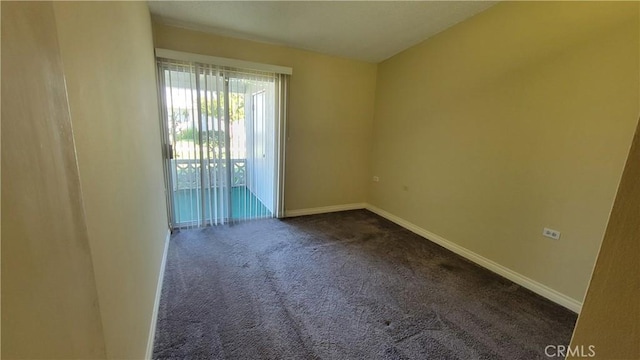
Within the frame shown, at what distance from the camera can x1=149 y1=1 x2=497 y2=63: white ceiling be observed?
2436 millimetres

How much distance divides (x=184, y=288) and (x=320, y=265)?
4.01ft

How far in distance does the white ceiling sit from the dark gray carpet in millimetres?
2448

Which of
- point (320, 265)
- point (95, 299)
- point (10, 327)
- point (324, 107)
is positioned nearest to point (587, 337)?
point (10, 327)

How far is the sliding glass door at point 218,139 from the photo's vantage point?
2.90 m

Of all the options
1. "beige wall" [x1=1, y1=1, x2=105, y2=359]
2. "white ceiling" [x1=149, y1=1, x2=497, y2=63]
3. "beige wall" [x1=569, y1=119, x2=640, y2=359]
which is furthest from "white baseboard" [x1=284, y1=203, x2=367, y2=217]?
"beige wall" [x1=569, y1=119, x2=640, y2=359]

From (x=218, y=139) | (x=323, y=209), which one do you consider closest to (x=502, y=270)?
(x=323, y=209)

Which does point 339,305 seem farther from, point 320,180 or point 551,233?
point 320,180

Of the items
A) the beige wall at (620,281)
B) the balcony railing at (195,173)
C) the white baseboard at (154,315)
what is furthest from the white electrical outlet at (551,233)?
the balcony railing at (195,173)

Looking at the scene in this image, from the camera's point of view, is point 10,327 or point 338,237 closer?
point 10,327

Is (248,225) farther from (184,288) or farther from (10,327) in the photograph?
(10,327)

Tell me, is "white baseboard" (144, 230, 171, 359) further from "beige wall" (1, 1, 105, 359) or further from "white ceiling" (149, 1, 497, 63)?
"white ceiling" (149, 1, 497, 63)

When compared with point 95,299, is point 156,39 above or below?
above

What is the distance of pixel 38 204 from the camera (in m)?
0.38

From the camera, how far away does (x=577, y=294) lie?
201 cm
